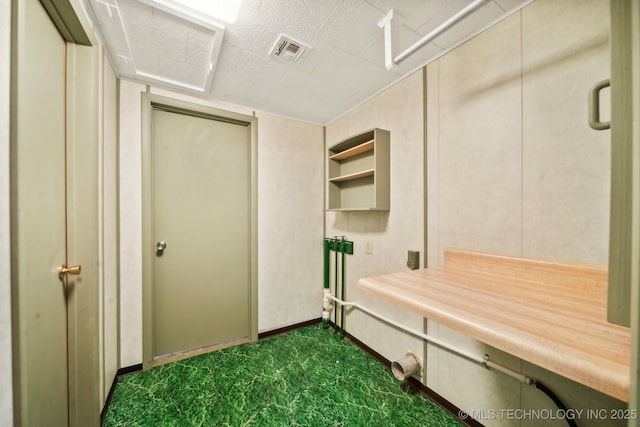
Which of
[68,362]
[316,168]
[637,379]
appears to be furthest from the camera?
[316,168]

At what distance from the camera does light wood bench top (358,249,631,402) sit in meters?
0.50

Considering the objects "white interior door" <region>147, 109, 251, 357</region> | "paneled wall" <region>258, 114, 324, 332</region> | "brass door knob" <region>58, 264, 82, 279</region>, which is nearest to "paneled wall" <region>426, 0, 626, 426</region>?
"paneled wall" <region>258, 114, 324, 332</region>

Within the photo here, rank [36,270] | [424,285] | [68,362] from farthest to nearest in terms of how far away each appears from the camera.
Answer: [68,362]
[424,285]
[36,270]

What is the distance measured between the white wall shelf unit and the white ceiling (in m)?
0.45

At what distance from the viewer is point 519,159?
1204 mm

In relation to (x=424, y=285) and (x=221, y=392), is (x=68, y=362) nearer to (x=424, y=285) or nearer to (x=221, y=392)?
(x=221, y=392)

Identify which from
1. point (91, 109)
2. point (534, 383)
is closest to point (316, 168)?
point (91, 109)

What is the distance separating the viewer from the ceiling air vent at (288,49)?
1.44 metres

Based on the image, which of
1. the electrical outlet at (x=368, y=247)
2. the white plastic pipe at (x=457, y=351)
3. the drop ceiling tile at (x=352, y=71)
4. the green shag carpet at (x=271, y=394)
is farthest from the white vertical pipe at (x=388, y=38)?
the green shag carpet at (x=271, y=394)

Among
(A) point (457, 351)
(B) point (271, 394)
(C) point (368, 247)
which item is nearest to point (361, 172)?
(C) point (368, 247)

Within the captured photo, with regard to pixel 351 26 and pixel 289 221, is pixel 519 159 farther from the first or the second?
pixel 289 221

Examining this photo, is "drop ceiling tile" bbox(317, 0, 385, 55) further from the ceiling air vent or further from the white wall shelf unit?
the white wall shelf unit

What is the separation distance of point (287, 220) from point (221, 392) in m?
1.55

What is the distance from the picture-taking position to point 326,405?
5.07ft
